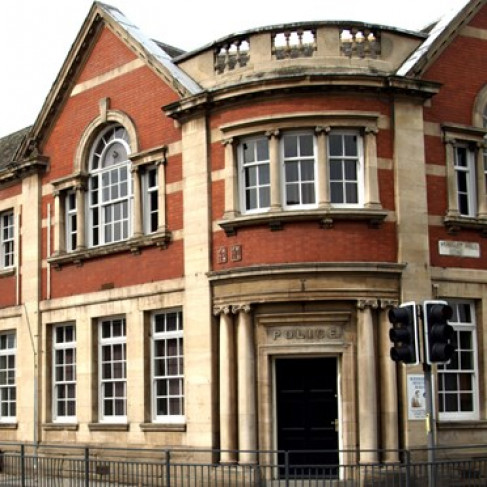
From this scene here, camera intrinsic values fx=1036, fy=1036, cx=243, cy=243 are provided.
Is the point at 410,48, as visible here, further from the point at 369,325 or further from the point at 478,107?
the point at 369,325

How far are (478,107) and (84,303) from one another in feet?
35.4

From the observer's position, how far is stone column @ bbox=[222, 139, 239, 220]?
73.0ft

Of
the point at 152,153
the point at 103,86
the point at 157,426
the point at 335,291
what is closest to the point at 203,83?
the point at 152,153

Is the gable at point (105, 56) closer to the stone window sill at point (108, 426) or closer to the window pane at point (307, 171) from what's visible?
the window pane at point (307, 171)

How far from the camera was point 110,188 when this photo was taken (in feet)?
85.7

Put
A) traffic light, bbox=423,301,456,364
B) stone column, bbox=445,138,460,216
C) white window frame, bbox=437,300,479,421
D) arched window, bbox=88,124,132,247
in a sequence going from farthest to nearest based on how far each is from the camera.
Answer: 1. arched window, bbox=88,124,132,247
2. stone column, bbox=445,138,460,216
3. white window frame, bbox=437,300,479,421
4. traffic light, bbox=423,301,456,364

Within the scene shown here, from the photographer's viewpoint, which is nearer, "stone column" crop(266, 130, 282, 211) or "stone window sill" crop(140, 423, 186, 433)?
"stone column" crop(266, 130, 282, 211)

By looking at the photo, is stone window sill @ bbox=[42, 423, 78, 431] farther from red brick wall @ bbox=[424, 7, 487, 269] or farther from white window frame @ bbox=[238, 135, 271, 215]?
red brick wall @ bbox=[424, 7, 487, 269]

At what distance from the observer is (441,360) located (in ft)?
50.1

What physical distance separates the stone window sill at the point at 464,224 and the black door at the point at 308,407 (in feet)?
12.7

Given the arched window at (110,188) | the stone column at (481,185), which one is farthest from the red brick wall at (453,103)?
the arched window at (110,188)

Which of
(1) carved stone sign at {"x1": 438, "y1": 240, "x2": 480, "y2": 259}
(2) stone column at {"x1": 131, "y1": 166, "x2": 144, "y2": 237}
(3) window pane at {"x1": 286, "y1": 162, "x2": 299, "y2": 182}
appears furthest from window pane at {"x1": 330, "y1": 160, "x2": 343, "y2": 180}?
(2) stone column at {"x1": 131, "y1": 166, "x2": 144, "y2": 237}

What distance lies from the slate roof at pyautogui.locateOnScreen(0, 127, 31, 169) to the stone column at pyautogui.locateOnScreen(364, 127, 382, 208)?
1213cm

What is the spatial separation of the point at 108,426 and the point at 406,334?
446 inches
